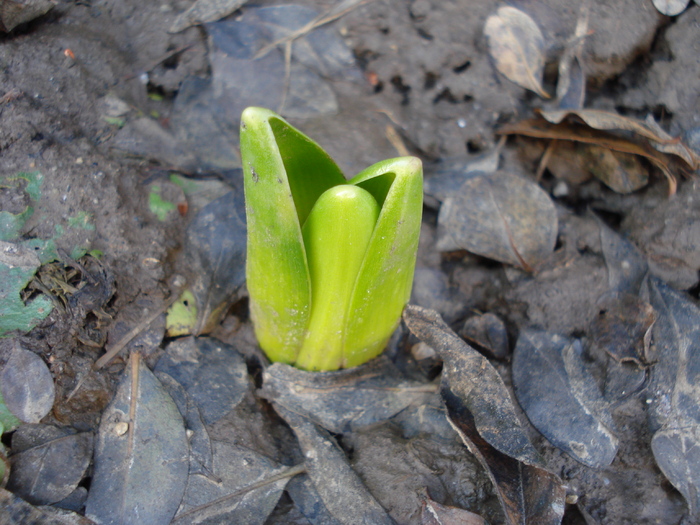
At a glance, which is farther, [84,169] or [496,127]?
[496,127]


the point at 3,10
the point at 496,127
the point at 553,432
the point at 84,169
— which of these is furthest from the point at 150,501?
the point at 496,127

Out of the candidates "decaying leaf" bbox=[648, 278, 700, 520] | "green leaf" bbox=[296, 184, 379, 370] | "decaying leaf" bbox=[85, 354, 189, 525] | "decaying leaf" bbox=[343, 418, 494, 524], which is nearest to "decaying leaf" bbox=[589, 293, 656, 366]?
"decaying leaf" bbox=[648, 278, 700, 520]

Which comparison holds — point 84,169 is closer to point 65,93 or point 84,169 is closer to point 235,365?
point 65,93

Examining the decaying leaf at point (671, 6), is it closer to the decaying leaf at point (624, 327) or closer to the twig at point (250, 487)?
the decaying leaf at point (624, 327)

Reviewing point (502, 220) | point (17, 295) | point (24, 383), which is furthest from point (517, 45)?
point (24, 383)

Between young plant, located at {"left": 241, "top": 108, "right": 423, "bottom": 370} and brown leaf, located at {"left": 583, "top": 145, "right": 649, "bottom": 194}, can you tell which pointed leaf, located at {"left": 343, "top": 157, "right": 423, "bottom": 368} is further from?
brown leaf, located at {"left": 583, "top": 145, "right": 649, "bottom": 194}
